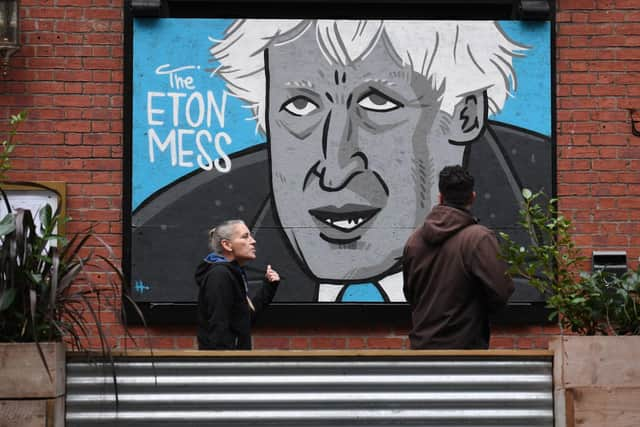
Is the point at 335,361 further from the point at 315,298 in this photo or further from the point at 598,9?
the point at 598,9

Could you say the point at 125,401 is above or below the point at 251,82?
below

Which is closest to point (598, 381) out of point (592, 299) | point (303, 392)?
point (592, 299)

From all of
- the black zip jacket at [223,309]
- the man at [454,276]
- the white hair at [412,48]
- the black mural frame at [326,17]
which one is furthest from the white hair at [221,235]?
the white hair at [412,48]

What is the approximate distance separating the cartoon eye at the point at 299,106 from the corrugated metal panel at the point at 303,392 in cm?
357

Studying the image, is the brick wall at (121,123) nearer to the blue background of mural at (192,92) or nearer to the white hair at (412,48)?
the blue background of mural at (192,92)

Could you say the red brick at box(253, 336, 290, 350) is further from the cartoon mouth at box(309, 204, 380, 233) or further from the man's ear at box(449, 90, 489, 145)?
the man's ear at box(449, 90, 489, 145)

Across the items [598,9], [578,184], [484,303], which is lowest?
[484,303]

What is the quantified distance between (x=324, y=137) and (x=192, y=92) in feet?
3.22

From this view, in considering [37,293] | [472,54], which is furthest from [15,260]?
[472,54]

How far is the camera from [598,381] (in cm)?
449

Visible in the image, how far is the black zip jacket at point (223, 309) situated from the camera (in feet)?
19.0

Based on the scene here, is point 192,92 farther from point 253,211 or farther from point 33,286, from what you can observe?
point 33,286

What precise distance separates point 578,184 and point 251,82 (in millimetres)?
2430

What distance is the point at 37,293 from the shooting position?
4422mm
